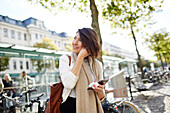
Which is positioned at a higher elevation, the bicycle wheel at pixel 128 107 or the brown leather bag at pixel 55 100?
the brown leather bag at pixel 55 100

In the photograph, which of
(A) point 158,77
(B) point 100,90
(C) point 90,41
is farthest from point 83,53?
(A) point 158,77

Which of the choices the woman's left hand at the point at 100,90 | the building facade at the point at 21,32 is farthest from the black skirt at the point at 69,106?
the building facade at the point at 21,32

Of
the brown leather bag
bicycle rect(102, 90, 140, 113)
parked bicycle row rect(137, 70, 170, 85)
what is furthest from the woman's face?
parked bicycle row rect(137, 70, 170, 85)

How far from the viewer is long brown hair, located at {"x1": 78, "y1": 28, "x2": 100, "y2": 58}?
4.85 ft

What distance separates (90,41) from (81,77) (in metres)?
0.37

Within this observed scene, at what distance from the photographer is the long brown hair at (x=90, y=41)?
148 cm

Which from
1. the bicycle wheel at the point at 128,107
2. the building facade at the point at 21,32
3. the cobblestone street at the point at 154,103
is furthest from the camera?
the building facade at the point at 21,32

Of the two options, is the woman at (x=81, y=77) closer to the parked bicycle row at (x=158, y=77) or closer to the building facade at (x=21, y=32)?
the parked bicycle row at (x=158, y=77)

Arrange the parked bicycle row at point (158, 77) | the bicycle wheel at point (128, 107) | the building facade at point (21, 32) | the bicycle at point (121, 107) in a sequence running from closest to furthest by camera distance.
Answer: the bicycle at point (121, 107)
the bicycle wheel at point (128, 107)
the parked bicycle row at point (158, 77)
the building facade at point (21, 32)

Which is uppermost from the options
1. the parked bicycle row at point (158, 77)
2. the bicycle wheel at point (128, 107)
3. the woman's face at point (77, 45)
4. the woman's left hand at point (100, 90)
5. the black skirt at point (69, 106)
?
the woman's face at point (77, 45)

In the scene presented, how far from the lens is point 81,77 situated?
1424mm

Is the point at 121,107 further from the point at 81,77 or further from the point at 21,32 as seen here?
the point at 21,32

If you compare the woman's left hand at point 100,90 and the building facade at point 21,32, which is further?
A: the building facade at point 21,32

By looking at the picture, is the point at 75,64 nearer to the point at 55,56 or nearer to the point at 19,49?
the point at 19,49
